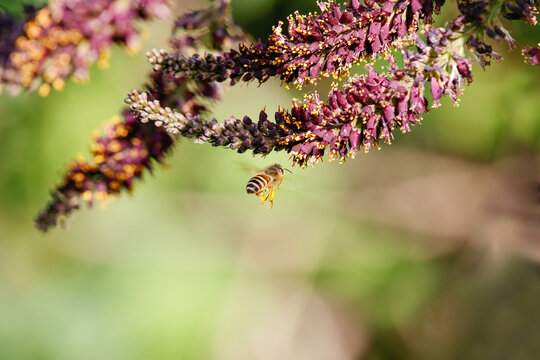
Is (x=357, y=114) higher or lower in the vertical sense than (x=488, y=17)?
lower

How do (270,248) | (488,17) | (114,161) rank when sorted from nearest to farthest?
(488,17) < (114,161) < (270,248)

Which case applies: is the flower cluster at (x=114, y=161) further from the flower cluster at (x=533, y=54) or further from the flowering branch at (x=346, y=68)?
the flower cluster at (x=533, y=54)

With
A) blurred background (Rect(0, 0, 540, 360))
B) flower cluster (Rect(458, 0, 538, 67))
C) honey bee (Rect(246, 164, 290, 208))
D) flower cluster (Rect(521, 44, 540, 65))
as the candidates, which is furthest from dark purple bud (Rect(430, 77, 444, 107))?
blurred background (Rect(0, 0, 540, 360))

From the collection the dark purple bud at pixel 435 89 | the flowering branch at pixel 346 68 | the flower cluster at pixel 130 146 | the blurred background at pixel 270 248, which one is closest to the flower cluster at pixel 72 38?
the flowering branch at pixel 346 68

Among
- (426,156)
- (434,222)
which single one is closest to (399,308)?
(434,222)

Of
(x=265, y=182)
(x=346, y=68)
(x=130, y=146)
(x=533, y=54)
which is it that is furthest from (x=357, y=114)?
(x=130, y=146)

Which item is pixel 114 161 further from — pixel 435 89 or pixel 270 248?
pixel 270 248
